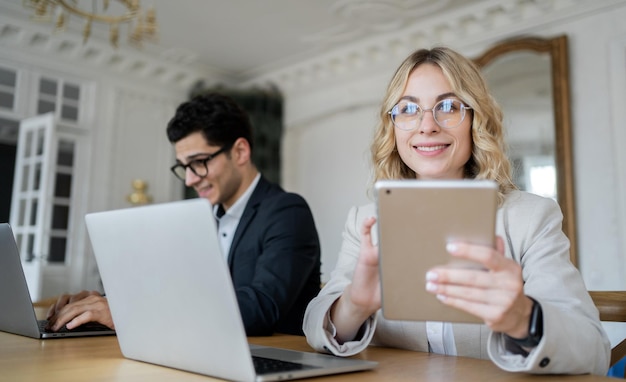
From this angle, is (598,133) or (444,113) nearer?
(444,113)

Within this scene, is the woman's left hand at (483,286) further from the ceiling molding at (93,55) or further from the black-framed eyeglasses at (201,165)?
the ceiling molding at (93,55)

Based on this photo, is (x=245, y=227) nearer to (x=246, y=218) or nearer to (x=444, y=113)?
(x=246, y=218)

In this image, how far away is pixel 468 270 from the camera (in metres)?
0.73

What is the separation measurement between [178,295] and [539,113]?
11.7 feet

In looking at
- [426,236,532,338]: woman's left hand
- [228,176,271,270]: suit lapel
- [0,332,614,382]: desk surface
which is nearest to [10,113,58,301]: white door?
[228,176,271,270]: suit lapel

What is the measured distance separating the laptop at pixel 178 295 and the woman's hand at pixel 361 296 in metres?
0.10

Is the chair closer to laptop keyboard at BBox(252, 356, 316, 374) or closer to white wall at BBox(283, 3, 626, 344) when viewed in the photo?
laptop keyboard at BBox(252, 356, 316, 374)

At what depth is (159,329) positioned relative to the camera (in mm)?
856

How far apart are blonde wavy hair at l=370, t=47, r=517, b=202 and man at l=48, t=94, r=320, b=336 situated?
0.53 meters

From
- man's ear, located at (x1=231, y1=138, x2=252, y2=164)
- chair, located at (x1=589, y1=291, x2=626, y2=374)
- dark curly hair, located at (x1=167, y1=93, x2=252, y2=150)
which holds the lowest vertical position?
chair, located at (x1=589, y1=291, x2=626, y2=374)

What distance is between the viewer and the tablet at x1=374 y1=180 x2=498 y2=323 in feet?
2.23

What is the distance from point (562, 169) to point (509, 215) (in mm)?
2827

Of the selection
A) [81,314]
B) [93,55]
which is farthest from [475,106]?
[93,55]

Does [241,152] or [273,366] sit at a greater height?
[241,152]
